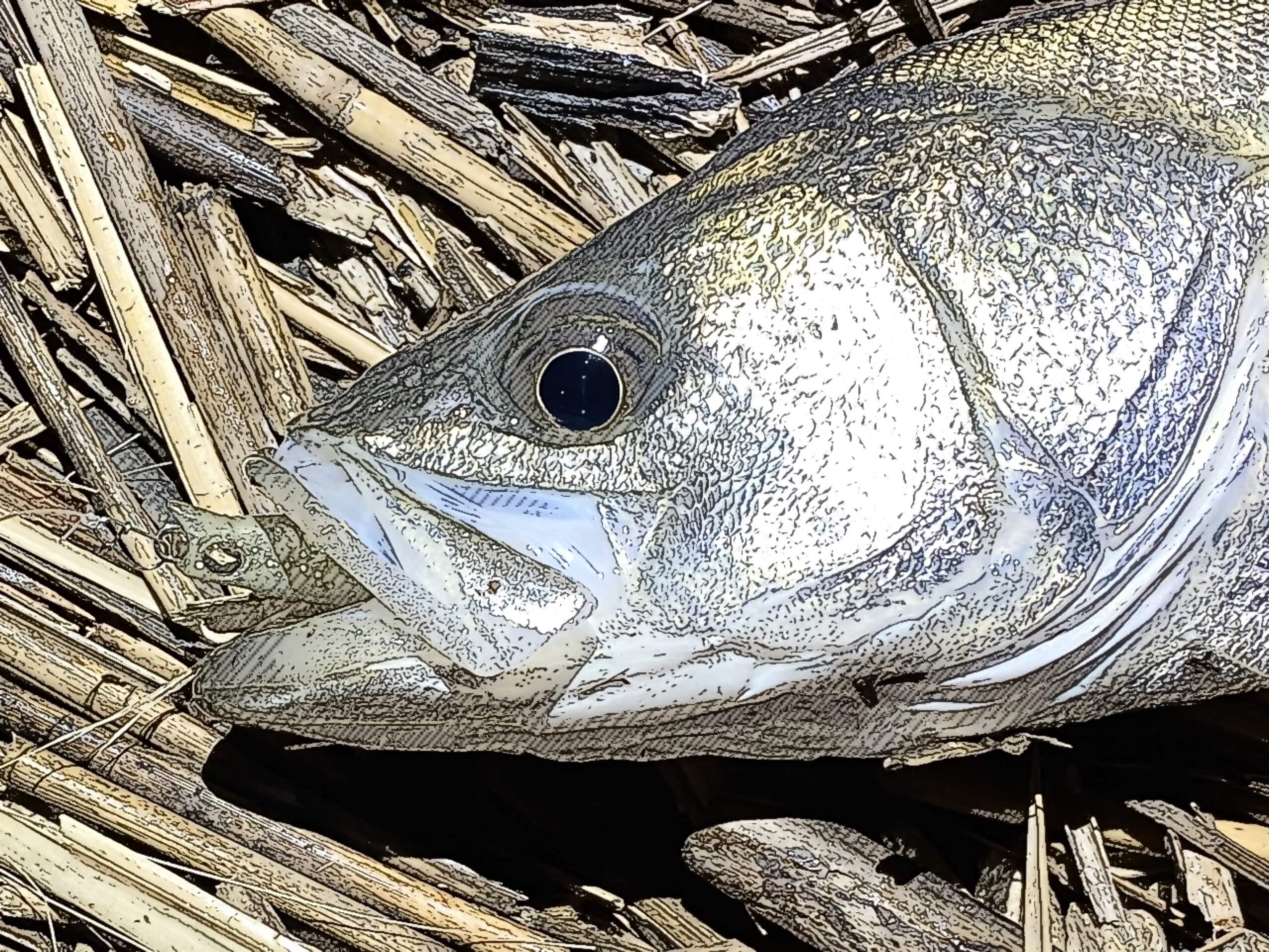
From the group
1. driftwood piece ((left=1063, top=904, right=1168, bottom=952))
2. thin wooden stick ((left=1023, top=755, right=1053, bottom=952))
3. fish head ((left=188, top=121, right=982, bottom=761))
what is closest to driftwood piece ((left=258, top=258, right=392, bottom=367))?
fish head ((left=188, top=121, right=982, bottom=761))

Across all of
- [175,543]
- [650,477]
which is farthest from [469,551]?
[175,543]

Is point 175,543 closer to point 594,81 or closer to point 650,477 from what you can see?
point 650,477

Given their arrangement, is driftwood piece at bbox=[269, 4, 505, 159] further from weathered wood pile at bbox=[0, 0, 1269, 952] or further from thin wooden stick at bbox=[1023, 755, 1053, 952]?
thin wooden stick at bbox=[1023, 755, 1053, 952]

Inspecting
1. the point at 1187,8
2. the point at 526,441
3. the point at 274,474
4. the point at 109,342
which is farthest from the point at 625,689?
the point at 109,342

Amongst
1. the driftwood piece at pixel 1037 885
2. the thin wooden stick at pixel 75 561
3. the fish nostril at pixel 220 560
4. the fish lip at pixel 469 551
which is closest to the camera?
the fish lip at pixel 469 551

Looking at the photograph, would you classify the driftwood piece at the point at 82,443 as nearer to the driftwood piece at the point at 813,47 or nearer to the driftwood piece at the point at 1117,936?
the driftwood piece at the point at 813,47

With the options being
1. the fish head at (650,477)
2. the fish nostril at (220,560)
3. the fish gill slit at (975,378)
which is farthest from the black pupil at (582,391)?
the fish nostril at (220,560)

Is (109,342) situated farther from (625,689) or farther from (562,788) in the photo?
(625,689)
